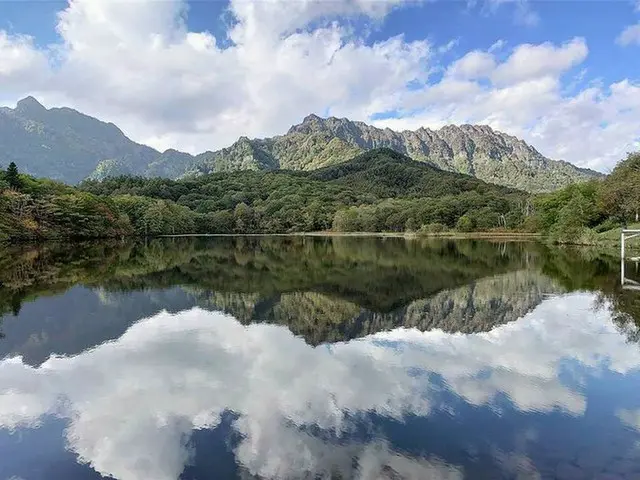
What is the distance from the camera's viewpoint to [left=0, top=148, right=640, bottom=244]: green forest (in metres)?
61.8

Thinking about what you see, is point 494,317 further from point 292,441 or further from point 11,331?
point 11,331

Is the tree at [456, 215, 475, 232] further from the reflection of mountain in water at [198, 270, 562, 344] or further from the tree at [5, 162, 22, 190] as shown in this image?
the tree at [5, 162, 22, 190]

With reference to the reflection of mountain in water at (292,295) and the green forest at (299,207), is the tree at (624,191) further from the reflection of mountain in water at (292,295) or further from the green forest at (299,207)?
the reflection of mountain in water at (292,295)

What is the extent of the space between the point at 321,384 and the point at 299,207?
5195 inches

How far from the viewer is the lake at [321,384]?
743 centimetres

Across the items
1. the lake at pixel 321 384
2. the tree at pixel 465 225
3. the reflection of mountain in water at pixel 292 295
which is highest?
the tree at pixel 465 225

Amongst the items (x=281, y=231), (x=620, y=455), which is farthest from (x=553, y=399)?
(x=281, y=231)

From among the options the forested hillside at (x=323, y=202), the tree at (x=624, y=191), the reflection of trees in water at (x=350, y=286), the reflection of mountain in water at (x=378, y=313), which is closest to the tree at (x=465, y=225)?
the forested hillside at (x=323, y=202)

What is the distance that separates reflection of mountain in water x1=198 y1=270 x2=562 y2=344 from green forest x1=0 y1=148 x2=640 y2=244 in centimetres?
3861

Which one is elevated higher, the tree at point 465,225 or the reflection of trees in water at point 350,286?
the tree at point 465,225

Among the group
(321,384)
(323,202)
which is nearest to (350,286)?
(321,384)

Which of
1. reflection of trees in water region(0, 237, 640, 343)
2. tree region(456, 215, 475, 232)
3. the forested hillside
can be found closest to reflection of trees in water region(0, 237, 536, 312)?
reflection of trees in water region(0, 237, 640, 343)

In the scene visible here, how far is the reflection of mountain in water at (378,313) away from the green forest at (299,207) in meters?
38.6

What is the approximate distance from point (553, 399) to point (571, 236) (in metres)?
57.8
